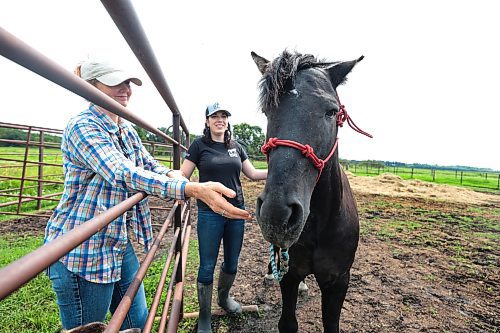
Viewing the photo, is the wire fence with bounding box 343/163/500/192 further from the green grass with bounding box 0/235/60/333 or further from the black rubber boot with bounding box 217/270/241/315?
the green grass with bounding box 0/235/60/333

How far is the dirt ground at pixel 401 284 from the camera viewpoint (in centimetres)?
324

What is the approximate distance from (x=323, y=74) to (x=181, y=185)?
1429mm

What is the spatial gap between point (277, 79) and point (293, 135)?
0.41 meters

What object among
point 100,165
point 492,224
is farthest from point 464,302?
point 492,224

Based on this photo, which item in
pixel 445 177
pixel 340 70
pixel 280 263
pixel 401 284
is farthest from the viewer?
pixel 445 177

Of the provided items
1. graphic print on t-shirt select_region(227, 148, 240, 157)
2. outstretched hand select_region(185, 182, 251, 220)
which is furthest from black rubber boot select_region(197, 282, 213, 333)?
outstretched hand select_region(185, 182, 251, 220)

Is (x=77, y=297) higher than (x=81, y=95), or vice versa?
(x=81, y=95)

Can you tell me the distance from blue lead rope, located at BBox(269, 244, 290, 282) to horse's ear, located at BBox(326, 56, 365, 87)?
1375 millimetres

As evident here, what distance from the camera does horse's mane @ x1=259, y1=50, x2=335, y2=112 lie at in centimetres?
183

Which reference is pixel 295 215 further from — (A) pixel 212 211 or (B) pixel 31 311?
(B) pixel 31 311

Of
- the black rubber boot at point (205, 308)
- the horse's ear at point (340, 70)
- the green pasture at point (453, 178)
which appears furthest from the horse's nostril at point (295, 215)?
the green pasture at point (453, 178)

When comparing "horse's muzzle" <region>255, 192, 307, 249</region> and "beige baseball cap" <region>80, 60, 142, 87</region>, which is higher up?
"beige baseball cap" <region>80, 60, 142, 87</region>

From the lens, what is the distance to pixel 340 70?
84.3 inches

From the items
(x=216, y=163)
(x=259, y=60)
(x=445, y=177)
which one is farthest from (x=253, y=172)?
(x=445, y=177)
